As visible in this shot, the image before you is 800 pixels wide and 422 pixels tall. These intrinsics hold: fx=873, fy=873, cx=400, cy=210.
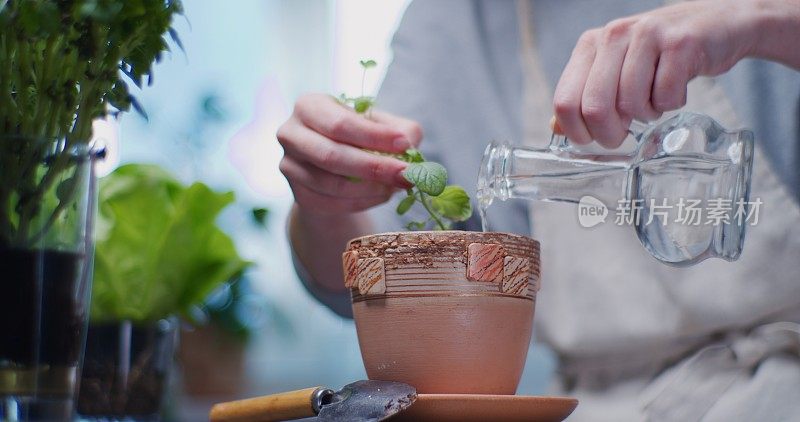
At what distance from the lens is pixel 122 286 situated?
1.15m

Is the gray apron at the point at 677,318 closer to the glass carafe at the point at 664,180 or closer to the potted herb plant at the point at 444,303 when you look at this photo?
the glass carafe at the point at 664,180

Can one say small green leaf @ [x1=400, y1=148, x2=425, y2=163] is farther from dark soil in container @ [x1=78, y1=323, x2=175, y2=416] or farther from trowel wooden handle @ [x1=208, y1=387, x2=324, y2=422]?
dark soil in container @ [x1=78, y1=323, x2=175, y2=416]

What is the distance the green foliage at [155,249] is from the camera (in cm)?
115

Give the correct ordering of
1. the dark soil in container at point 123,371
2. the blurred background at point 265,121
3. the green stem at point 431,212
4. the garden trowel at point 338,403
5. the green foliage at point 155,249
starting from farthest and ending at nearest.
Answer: the blurred background at point 265,121 → the green foliage at point 155,249 → the dark soil in container at point 123,371 → the green stem at point 431,212 → the garden trowel at point 338,403

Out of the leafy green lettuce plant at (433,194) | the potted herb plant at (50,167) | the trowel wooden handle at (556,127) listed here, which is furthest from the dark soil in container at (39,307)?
the trowel wooden handle at (556,127)

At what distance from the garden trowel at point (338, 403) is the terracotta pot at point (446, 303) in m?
0.04

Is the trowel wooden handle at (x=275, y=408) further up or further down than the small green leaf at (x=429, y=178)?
further down

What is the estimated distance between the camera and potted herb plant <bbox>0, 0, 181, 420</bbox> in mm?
606

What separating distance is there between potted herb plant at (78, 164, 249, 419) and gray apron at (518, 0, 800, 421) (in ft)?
1.53

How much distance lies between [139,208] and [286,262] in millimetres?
1085

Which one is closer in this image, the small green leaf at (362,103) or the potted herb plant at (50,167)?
the potted herb plant at (50,167)

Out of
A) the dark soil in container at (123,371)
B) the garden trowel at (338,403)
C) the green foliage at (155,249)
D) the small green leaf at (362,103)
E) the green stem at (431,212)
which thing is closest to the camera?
the garden trowel at (338,403)

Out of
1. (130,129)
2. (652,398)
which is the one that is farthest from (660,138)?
(130,129)

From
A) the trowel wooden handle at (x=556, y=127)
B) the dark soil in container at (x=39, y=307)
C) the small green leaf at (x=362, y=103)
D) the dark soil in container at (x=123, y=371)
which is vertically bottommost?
the dark soil in container at (x=123, y=371)
